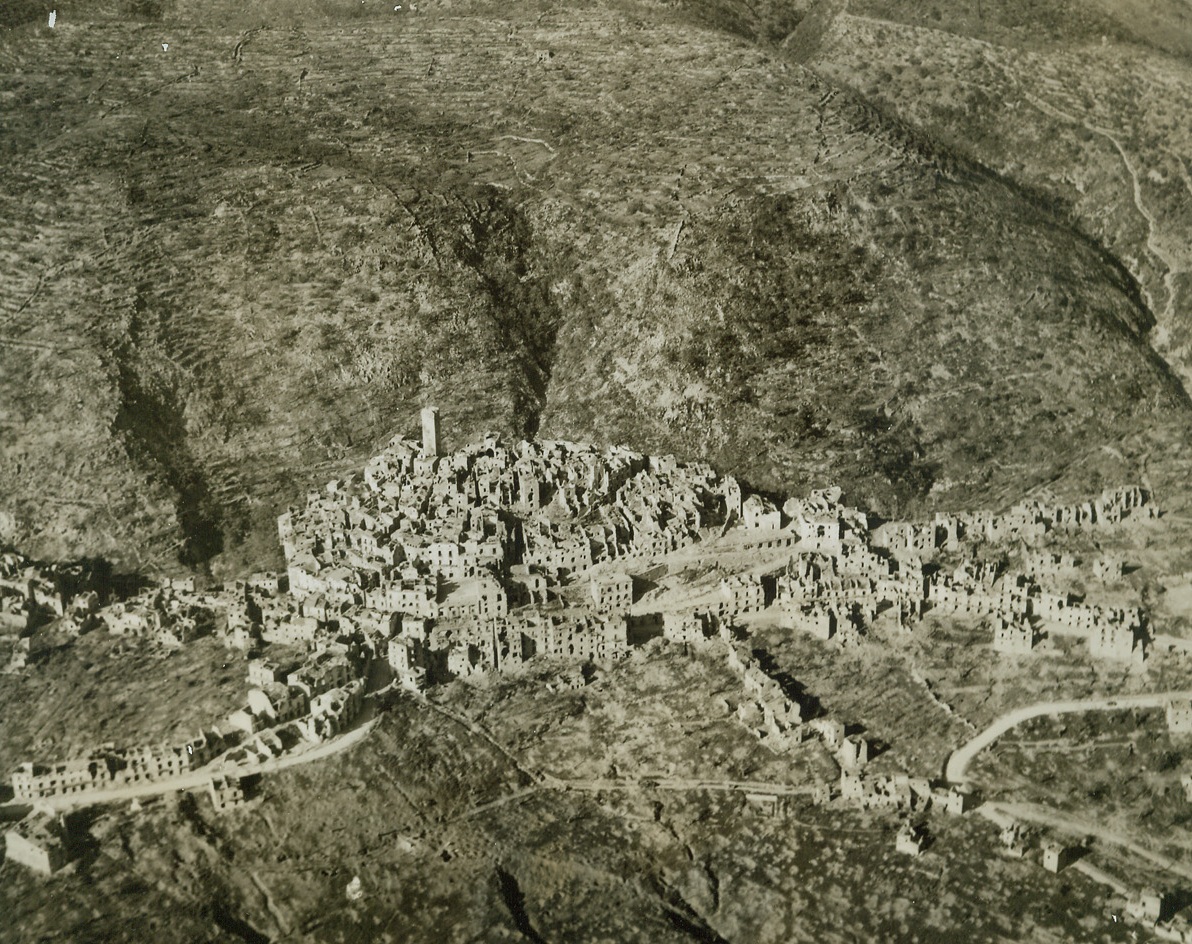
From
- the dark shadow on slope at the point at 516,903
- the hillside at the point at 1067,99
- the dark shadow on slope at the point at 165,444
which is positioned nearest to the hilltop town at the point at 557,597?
the dark shadow on slope at the point at 165,444

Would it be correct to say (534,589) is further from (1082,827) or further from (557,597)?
(1082,827)

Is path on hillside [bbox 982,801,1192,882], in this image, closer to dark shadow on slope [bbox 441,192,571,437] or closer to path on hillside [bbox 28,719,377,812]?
path on hillside [bbox 28,719,377,812]

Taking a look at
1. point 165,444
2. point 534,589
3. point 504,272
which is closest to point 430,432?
point 534,589

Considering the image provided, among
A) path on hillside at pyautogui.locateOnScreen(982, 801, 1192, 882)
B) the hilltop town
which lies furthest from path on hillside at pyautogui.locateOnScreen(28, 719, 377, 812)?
path on hillside at pyautogui.locateOnScreen(982, 801, 1192, 882)

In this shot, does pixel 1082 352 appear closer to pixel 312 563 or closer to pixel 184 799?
pixel 312 563

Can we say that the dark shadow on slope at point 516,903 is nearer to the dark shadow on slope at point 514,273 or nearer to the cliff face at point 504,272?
the cliff face at point 504,272
